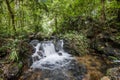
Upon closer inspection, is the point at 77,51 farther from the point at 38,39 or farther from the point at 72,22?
the point at 72,22

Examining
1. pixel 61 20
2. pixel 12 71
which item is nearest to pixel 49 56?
pixel 12 71

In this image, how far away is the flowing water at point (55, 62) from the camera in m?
6.83

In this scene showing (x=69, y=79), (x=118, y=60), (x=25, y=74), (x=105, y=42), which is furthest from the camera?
(x=105, y=42)

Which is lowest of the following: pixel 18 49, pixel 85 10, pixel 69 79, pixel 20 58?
pixel 69 79

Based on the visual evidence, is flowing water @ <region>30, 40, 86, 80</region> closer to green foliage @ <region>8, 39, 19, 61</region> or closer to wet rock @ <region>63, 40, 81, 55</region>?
wet rock @ <region>63, 40, 81, 55</region>

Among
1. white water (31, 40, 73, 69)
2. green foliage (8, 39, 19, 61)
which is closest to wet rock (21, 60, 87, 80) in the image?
white water (31, 40, 73, 69)

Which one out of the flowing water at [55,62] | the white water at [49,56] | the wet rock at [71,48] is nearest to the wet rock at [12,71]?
the flowing water at [55,62]

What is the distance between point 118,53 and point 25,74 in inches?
220

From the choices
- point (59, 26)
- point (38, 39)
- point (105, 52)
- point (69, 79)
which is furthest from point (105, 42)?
point (59, 26)

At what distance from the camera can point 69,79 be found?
6422mm

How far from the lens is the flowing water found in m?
6.83

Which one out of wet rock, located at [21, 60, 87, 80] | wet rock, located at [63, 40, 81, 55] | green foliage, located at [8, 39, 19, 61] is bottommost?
wet rock, located at [21, 60, 87, 80]

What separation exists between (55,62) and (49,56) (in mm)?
1248

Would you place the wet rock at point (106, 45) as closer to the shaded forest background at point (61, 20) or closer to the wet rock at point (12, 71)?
the shaded forest background at point (61, 20)
